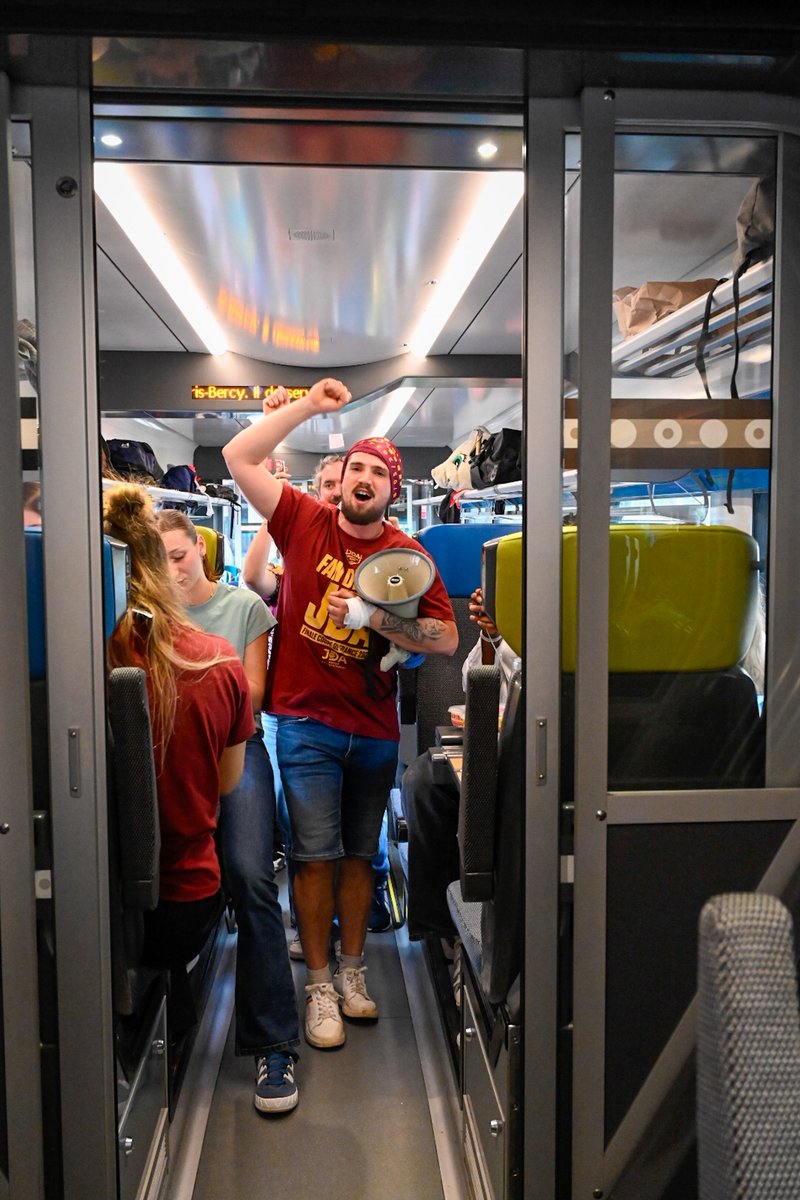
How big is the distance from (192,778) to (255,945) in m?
0.65

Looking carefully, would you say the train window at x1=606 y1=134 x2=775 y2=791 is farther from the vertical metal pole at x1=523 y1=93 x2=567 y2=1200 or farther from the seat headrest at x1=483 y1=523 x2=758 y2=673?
the vertical metal pole at x1=523 y1=93 x2=567 y2=1200

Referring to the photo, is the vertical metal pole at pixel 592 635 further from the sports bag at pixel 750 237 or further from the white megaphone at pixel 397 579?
the white megaphone at pixel 397 579

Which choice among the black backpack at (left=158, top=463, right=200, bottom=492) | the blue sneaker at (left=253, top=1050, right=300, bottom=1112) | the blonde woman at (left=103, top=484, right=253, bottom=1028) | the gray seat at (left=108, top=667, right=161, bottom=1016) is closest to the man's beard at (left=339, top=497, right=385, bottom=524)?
the blonde woman at (left=103, top=484, right=253, bottom=1028)

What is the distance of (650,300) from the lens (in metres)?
1.79

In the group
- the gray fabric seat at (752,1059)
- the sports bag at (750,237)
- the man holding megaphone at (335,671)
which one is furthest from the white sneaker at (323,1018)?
the gray fabric seat at (752,1059)

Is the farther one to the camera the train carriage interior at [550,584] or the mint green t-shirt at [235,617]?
the mint green t-shirt at [235,617]

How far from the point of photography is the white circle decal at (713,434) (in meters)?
1.73

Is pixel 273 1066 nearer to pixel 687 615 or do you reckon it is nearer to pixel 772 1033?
pixel 687 615

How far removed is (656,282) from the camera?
1.77 metres

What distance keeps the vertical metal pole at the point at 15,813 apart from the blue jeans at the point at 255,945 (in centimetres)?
80

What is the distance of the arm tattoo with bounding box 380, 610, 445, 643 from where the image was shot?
2734 millimetres

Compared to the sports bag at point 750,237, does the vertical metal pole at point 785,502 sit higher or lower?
lower

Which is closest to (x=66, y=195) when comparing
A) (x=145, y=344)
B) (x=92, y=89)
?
(x=92, y=89)

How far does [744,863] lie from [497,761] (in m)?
0.52
